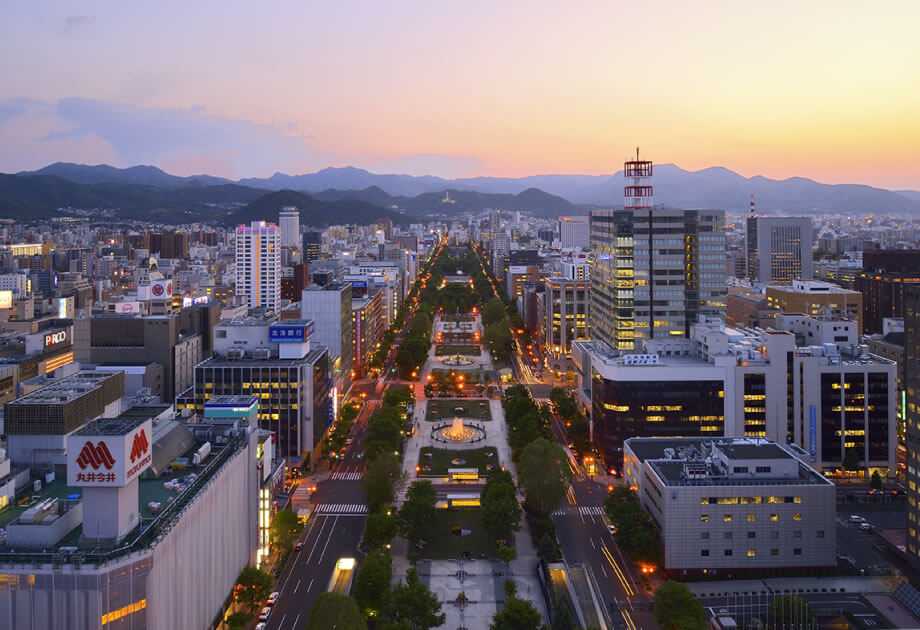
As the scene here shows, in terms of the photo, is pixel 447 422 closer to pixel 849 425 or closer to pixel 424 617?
pixel 849 425

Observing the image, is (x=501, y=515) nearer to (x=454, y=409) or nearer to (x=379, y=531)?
(x=379, y=531)

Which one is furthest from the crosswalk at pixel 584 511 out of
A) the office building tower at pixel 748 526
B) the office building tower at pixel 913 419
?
the office building tower at pixel 913 419

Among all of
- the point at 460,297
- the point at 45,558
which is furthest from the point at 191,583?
the point at 460,297

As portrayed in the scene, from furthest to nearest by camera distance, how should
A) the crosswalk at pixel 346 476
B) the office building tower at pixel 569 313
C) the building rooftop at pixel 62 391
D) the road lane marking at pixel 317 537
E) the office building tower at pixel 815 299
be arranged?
the office building tower at pixel 815 299 → the office building tower at pixel 569 313 → the crosswalk at pixel 346 476 → the road lane marking at pixel 317 537 → the building rooftop at pixel 62 391

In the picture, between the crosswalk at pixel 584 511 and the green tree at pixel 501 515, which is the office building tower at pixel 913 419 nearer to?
the crosswalk at pixel 584 511

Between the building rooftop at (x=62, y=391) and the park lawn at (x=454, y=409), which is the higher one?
the building rooftop at (x=62, y=391)

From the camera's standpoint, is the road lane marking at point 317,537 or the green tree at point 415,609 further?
the road lane marking at point 317,537

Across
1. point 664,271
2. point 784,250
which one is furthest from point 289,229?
point 664,271

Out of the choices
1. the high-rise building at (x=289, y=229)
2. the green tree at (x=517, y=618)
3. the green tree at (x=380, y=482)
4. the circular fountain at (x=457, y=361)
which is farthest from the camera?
the high-rise building at (x=289, y=229)
